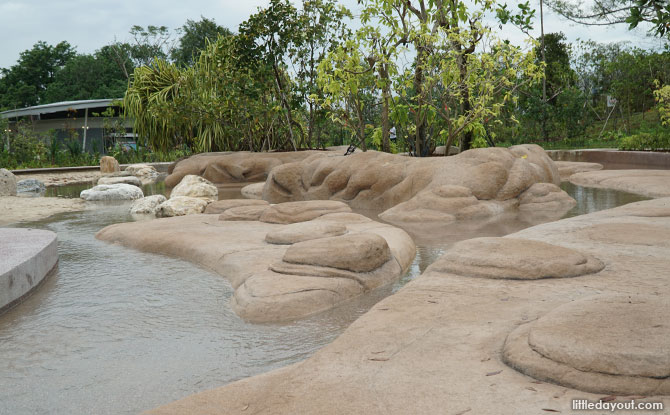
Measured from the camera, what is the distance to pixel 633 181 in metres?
9.69

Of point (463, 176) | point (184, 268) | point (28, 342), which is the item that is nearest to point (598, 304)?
point (28, 342)

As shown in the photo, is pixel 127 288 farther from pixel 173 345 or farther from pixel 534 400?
pixel 534 400

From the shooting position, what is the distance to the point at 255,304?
364 centimetres

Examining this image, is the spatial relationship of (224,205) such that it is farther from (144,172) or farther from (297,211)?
(144,172)

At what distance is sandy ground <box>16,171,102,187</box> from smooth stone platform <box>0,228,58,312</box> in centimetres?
1150

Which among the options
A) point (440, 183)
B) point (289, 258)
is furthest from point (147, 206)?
point (289, 258)

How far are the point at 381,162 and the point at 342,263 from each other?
5.35 metres

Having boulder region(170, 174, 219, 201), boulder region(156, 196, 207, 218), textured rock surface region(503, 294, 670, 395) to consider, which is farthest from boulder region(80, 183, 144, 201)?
textured rock surface region(503, 294, 670, 395)

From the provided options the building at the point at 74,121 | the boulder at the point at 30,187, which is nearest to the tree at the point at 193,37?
the building at the point at 74,121

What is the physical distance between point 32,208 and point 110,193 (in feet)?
5.98

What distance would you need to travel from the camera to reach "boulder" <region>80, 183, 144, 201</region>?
1126cm

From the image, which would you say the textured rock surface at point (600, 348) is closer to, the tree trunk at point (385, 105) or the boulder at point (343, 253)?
the boulder at point (343, 253)

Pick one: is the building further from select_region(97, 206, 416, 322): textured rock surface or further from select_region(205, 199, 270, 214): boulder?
select_region(97, 206, 416, 322): textured rock surface

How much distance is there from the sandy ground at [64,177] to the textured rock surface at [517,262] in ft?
47.4
